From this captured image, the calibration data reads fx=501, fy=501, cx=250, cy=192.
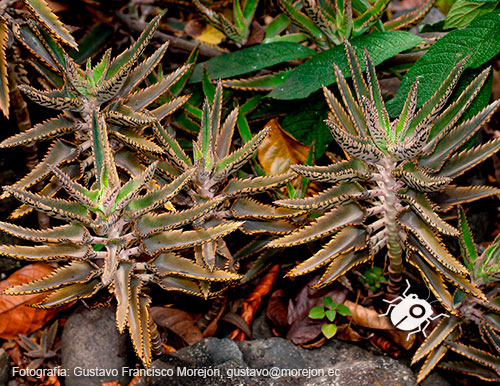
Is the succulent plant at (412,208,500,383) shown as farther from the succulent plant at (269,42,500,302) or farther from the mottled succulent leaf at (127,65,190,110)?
the mottled succulent leaf at (127,65,190,110)

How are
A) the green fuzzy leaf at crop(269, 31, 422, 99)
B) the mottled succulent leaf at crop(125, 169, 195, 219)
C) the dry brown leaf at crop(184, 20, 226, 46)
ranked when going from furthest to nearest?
the dry brown leaf at crop(184, 20, 226, 46) → the green fuzzy leaf at crop(269, 31, 422, 99) → the mottled succulent leaf at crop(125, 169, 195, 219)

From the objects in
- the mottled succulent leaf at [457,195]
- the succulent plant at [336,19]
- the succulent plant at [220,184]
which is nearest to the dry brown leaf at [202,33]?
the succulent plant at [336,19]

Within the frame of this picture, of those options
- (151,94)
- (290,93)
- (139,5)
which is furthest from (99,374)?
(139,5)

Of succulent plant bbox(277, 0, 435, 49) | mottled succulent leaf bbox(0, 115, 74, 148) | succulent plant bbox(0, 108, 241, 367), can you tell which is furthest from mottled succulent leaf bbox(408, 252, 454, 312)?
mottled succulent leaf bbox(0, 115, 74, 148)

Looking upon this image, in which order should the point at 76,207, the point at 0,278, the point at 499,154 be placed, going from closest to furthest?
the point at 76,207
the point at 0,278
the point at 499,154

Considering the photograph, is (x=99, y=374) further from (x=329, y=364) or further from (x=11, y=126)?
(x=11, y=126)

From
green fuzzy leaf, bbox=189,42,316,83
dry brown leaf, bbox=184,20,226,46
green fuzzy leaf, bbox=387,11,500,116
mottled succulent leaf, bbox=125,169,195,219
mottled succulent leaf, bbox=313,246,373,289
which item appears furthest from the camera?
dry brown leaf, bbox=184,20,226,46
